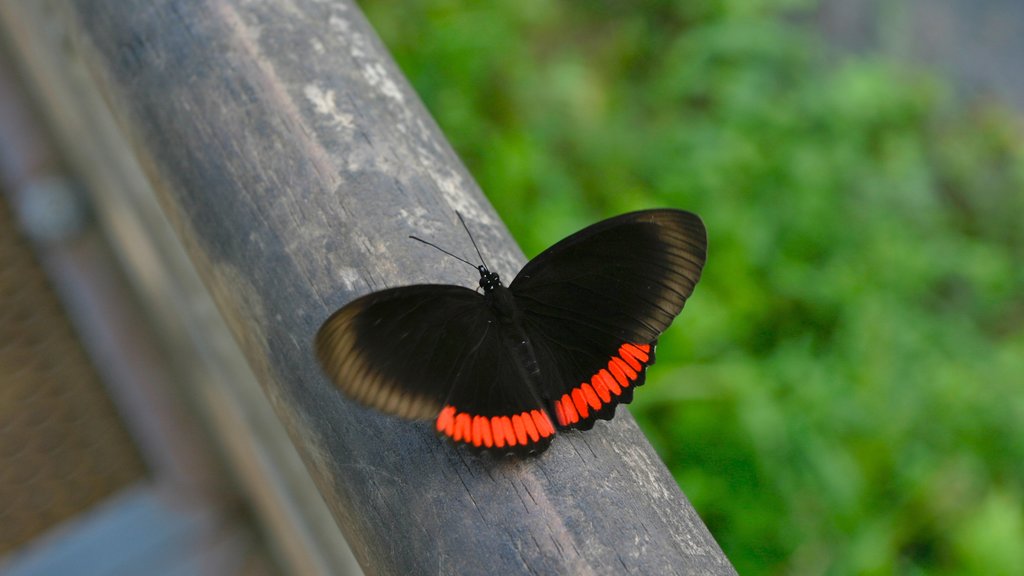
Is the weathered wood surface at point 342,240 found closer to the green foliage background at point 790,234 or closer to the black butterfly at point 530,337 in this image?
the black butterfly at point 530,337

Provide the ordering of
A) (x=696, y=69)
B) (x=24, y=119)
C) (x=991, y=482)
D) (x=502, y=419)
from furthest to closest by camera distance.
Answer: (x=696, y=69)
(x=24, y=119)
(x=991, y=482)
(x=502, y=419)

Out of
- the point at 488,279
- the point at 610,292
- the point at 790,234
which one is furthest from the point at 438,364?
the point at 790,234

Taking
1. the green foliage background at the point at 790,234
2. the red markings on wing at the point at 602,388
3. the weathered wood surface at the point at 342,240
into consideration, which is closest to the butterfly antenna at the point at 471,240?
the weathered wood surface at the point at 342,240

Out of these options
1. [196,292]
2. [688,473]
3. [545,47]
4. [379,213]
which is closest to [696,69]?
[545,47]

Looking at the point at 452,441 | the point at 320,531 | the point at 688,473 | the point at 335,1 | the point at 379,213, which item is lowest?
the point at 320,531

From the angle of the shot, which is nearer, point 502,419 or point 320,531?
point 502,419

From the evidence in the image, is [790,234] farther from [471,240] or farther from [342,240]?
[342,240]

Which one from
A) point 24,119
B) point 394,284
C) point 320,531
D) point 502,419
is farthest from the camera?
point 24,119

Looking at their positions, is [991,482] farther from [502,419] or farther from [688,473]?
[502,419]
